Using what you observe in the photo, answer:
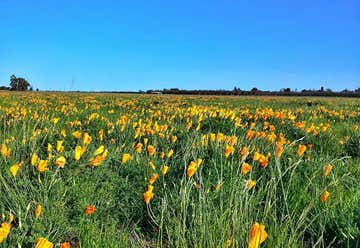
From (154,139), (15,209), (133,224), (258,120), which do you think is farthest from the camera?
(258,120)

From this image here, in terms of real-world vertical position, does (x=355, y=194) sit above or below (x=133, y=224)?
above

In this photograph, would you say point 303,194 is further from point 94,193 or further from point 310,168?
point 94,193

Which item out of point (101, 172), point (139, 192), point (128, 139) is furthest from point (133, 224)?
point (128, 139)

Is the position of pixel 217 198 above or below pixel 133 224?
above

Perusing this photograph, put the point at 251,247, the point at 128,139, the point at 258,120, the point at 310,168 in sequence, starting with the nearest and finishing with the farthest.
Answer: the point at 251,247 → the point at 310,168 → the point at 128,139 → the point at 258,120

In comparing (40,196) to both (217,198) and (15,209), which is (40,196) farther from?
(217,198)

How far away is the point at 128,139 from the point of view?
15.9ft

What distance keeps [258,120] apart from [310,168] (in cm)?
409

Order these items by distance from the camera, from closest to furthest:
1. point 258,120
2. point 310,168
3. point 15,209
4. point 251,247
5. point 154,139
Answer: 1. point 251,247
2. point 15,209
3. point 310,168
4. point 154,139
5. point 258,120

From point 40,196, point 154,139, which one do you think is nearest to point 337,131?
point 154,139

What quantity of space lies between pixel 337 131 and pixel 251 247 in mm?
6656

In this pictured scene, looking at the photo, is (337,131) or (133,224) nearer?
(133,224)

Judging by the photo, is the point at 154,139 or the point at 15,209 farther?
the point at 154,139

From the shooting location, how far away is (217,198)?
113 inches
